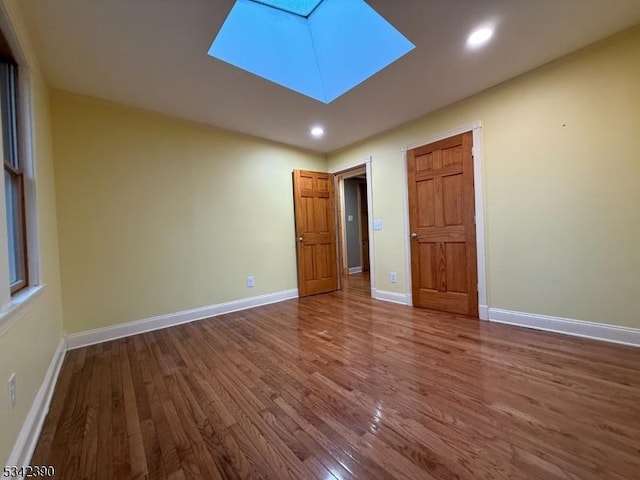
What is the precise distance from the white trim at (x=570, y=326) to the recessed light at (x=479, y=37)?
2.44 metres

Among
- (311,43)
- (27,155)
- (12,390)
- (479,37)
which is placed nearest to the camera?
(12,390)

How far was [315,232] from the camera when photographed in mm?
4406

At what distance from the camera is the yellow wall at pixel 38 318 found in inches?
44.3

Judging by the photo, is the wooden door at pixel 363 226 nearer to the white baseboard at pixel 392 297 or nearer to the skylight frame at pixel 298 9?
the white baseboard at pixel 392 297

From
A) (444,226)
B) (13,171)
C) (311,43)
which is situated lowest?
(444,226)

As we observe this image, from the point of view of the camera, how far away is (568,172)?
2.32m

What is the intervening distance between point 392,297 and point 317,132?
2.56 metres

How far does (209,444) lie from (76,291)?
2247 millimetres

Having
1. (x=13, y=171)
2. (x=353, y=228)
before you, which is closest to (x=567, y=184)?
(x=13, y=171)

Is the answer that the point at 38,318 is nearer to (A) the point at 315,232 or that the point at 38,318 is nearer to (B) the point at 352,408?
(B) the point at 352,408

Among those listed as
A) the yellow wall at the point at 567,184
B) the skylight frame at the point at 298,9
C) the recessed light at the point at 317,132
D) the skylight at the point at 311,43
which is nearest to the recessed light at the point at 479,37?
the skylight at the point at 311,43

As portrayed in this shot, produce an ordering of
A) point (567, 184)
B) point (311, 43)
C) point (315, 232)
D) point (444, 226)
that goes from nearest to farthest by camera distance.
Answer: point (567, 184)
point (311, 43)
point (444, 226)
point (315, 232)

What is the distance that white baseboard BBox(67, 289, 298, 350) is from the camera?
8.41 feet

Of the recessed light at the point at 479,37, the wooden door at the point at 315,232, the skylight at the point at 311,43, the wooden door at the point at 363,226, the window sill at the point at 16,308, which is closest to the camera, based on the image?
the window sill at the point at 16,308
